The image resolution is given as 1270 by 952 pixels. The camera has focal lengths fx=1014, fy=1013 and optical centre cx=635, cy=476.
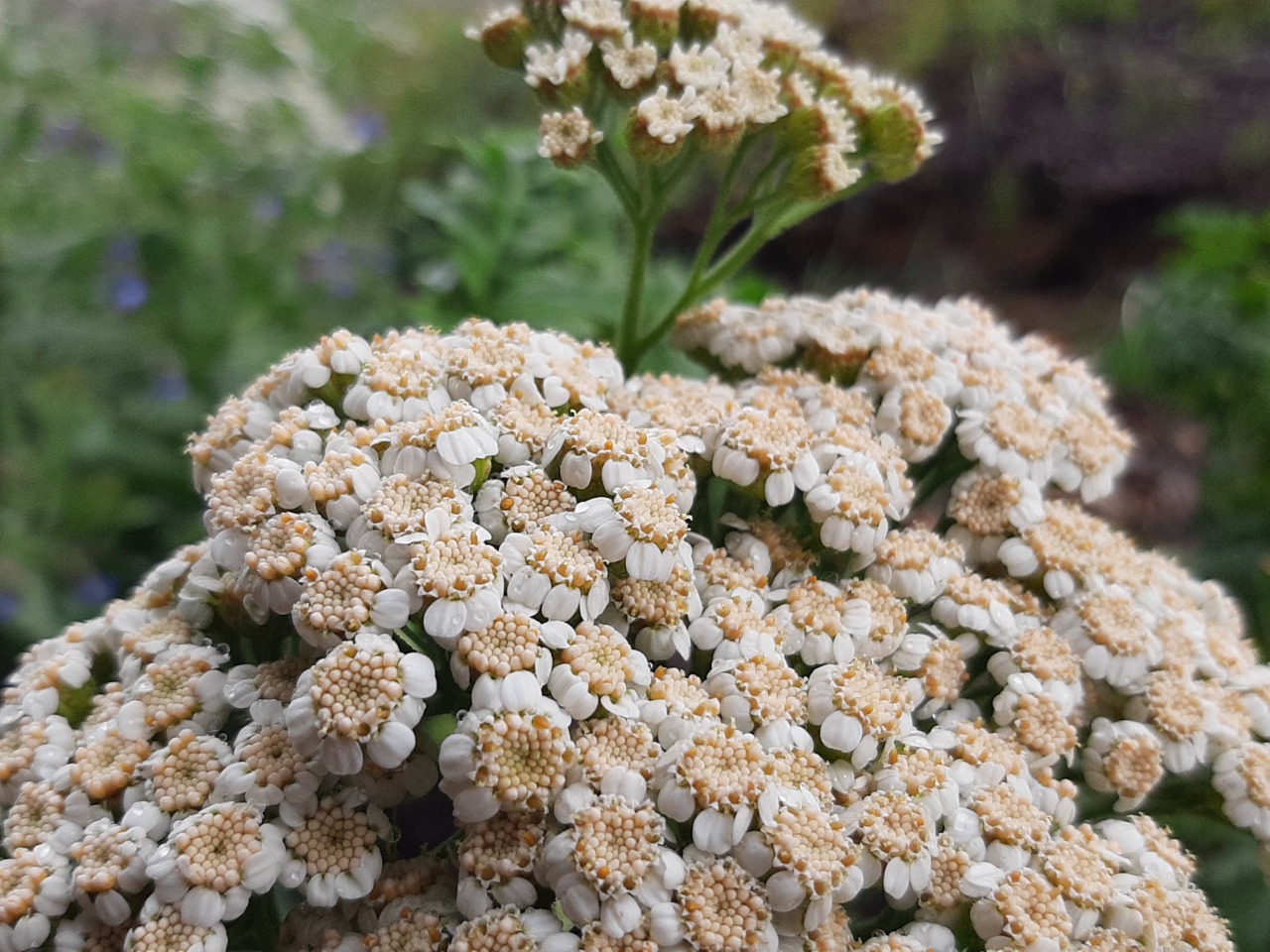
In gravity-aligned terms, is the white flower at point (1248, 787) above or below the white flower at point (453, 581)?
above

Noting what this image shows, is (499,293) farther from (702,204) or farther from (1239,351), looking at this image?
(702,204)

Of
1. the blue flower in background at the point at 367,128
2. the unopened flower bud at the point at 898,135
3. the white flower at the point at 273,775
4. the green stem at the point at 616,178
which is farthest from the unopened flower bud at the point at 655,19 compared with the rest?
the blue flower in background at the point at 367,128

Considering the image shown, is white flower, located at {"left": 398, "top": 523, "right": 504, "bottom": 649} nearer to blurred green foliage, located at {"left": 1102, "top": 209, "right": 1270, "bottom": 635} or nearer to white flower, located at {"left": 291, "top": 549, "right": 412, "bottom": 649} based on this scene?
white flower, located at {"left": 291, "top": 549, "right": 412, "bottom": 649}

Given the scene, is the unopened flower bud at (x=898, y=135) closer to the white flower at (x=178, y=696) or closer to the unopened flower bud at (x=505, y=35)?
the unopened flower bud at (x=505, y=35)

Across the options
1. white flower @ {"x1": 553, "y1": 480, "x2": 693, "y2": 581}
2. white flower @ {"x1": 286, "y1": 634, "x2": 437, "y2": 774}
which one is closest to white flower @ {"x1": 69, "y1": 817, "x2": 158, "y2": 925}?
white flower @ {"x1": 286, "y1": 634, "x2": 437, "y2": 774}

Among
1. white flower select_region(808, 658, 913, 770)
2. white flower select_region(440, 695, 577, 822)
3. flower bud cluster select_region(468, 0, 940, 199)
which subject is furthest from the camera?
flower bud cluster select_region(468, 0, 940, 199)

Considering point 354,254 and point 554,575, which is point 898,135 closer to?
point 554,575
